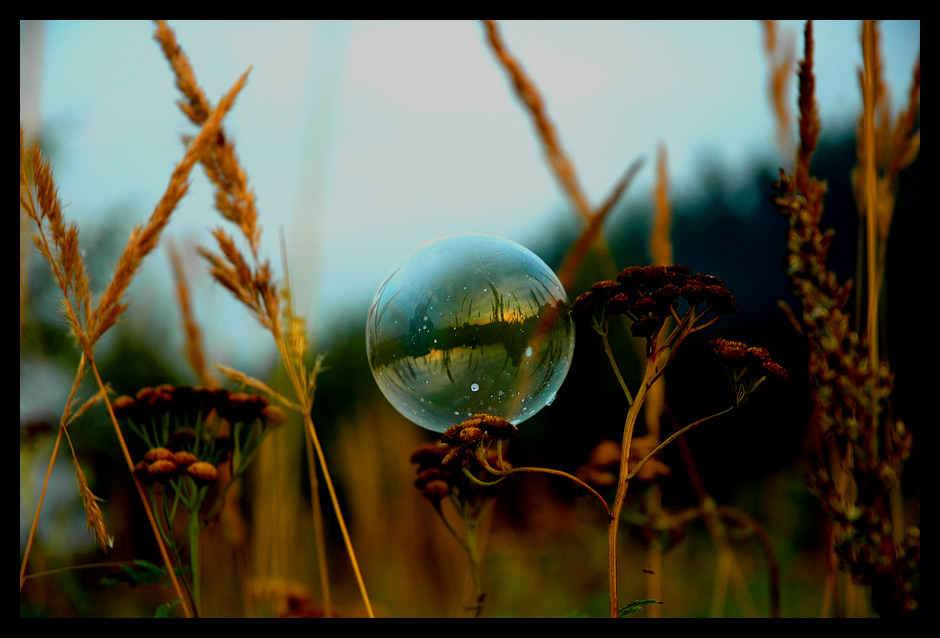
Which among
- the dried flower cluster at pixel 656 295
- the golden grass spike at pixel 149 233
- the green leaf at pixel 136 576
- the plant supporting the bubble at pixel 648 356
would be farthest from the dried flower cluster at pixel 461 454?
the golden grass spike at pixel 149 233

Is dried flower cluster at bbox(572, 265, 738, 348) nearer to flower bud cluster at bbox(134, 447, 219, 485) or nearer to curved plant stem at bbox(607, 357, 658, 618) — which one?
curved plant stem at bbox(607, 357, 658, 618)

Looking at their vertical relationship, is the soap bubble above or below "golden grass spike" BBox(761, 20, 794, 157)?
below

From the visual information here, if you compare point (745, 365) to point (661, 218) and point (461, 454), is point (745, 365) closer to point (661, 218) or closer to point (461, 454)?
point (461, 454)

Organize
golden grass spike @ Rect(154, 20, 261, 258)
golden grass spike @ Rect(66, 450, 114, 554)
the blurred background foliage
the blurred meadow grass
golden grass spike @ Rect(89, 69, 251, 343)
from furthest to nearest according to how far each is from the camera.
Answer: the blurred background foliage
the blurred meadow grass
golden grass spike @ Rect(154, 20, 261, 258)
golden grass spike @ Rect(89, 69, 251, 343)
golden grass spike @ Rect(66, 450, 114, 554)

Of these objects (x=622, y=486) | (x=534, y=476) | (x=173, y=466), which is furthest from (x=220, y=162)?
(x=534, y=476)

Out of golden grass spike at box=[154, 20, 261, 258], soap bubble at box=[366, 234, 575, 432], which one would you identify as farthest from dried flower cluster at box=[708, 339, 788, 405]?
golden grass spike at box=[154, 20, 261, 258]

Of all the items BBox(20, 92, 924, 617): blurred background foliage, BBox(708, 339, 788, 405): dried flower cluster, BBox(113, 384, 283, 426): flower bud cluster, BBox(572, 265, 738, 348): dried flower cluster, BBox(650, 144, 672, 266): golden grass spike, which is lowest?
BBox(20, 92, 924, 617): blurred background foliage

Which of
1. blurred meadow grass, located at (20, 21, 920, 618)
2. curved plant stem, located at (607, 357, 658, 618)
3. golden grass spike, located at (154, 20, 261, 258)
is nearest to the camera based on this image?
curved plant stem, located at (607, 357, 658, 618)

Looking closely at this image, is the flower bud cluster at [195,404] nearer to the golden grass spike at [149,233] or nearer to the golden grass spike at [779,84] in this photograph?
the golden grass spike at [149,233]
